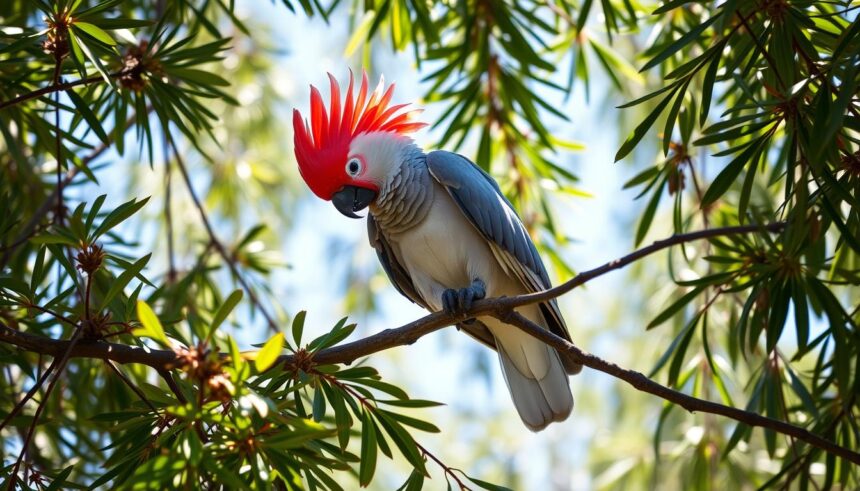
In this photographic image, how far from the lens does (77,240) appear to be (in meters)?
1.73

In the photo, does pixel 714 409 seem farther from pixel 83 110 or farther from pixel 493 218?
pixel 83 110

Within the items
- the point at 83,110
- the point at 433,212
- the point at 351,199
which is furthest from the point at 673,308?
the point at 83,110

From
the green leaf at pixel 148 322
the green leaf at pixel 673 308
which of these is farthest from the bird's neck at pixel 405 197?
the green leaf at pixel 148 322

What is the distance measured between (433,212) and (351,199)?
0.28m

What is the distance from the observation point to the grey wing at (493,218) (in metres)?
2.61

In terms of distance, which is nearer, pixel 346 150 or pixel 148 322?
pixel 148 322

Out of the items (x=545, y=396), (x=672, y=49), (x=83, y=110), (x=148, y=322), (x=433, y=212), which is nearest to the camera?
(x=148, y=322)

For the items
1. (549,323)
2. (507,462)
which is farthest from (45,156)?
(507,462)

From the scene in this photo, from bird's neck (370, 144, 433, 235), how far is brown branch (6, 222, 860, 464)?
2.23ft

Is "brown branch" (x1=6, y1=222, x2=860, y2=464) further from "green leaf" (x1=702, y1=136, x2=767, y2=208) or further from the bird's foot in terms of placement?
the bird's foot

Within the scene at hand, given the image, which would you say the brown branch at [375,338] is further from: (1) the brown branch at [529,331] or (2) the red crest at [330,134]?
(2) the red crest at [330,134]

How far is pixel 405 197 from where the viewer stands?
2.70 meters

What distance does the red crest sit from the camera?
2650 mm

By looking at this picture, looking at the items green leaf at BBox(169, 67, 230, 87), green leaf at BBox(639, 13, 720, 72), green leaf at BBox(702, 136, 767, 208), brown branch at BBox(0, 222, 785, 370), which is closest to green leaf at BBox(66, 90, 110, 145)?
green leaf at BBox(169, 67, 230, 87)
